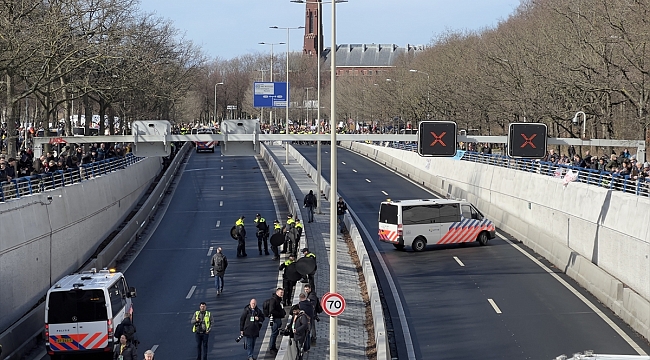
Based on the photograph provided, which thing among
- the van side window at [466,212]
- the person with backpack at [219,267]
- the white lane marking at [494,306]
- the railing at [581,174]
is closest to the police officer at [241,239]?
the person with backpack at [219,267]

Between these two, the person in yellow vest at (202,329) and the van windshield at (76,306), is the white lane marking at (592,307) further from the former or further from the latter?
the van windshield at (76,306)

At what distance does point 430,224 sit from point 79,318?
1883cm

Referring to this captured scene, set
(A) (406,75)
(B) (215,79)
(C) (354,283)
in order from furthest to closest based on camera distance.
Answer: (B) (215,79), (A) (406,75), (C) (354,283)

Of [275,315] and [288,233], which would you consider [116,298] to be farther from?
[288,233]

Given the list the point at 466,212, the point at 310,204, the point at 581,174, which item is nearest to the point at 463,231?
the point at 466,212

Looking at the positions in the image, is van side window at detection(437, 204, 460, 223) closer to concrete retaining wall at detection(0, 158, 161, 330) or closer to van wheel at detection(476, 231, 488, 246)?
van wheel at detection(476, 231, 488, 246)

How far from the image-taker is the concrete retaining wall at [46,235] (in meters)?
22.3

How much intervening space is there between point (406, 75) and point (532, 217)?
49.8 meters

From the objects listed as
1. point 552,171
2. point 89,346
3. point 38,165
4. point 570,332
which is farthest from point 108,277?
point 552,171

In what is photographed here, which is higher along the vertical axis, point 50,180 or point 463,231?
point 50,180

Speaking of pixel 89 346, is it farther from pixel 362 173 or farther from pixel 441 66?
pixel 441 66

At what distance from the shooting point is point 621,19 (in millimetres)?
36906

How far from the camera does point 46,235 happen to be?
26266 millimetres

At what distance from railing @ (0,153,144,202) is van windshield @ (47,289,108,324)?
451 centimetres
